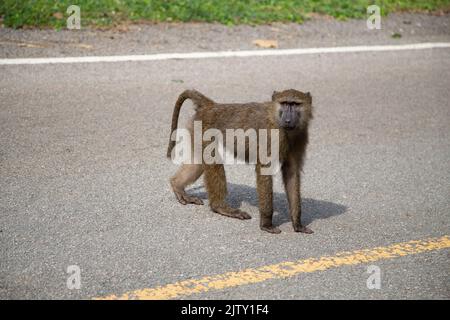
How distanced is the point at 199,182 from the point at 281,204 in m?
0.88

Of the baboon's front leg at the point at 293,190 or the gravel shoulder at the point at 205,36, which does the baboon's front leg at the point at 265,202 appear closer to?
the baboon's front leg at the point at 293,190

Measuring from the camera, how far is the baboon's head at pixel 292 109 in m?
5.30

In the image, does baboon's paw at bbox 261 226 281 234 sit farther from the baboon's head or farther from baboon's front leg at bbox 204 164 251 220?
the baboon's head

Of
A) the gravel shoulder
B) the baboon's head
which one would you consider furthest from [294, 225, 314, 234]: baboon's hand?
the gravel shoulder

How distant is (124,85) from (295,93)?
3.32 meters

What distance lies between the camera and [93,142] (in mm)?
6738

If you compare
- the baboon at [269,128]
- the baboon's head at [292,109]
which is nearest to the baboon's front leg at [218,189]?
the baboon at [269,128]

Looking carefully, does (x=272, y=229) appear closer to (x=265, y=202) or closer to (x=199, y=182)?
(x=265, y=202)

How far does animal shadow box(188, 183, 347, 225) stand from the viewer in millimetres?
5609

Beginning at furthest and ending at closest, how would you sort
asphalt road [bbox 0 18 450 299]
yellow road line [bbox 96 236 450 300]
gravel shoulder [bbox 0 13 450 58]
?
gravel shoulder [bbox 0 13 450 58]
asphalt road [bbox 0 18 450 299]
yellow road line [bbox 96 236 450 300]

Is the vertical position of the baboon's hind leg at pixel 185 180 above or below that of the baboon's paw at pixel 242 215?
above

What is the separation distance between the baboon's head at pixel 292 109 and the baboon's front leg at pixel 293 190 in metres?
0.31

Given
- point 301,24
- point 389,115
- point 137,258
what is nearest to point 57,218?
point 137,258

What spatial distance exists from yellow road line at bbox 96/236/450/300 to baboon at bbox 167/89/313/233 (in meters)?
0.57
